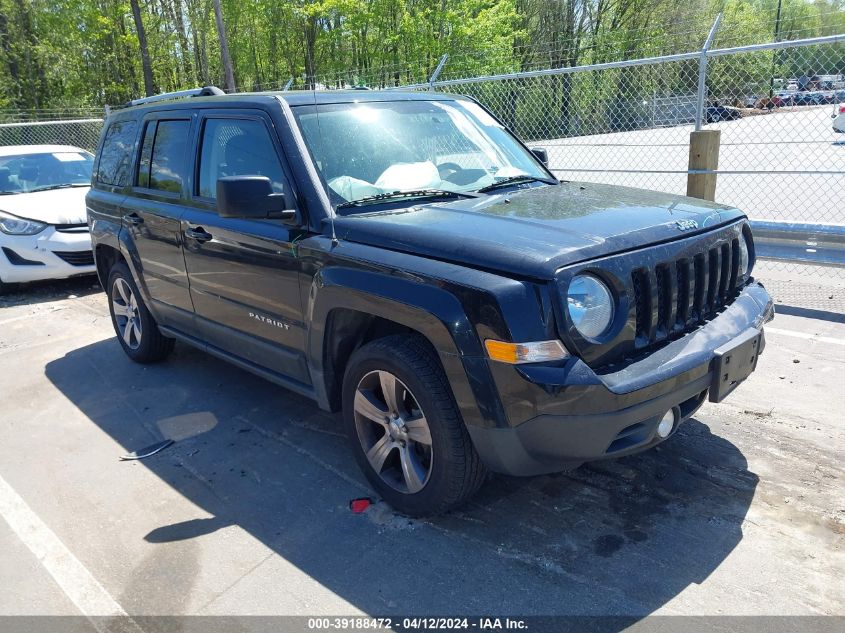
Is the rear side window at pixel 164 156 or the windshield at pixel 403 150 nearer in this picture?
the windshield at pixel 403 150

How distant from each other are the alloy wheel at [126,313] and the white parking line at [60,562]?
1.93 meters

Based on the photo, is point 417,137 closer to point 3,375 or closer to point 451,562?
point 451,562

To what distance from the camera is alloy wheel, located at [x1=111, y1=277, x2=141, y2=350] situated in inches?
220

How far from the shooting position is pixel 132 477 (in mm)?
3898

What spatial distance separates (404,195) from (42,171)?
7715 mm

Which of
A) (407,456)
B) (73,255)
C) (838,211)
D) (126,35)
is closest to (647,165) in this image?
(838,211)

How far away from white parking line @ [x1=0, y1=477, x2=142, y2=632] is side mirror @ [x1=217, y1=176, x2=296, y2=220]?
1735 mm

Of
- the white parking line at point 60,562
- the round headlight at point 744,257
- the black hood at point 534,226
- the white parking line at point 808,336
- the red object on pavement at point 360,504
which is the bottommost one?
the white parking line at point 60,562

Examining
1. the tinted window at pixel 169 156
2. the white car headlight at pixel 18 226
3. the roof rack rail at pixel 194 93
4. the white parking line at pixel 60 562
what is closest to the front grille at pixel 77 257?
the white car headlight at pixel 18 226

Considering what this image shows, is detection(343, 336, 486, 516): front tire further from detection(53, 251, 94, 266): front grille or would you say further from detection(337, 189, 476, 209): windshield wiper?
detection(53, 251, 94, 266): front grille

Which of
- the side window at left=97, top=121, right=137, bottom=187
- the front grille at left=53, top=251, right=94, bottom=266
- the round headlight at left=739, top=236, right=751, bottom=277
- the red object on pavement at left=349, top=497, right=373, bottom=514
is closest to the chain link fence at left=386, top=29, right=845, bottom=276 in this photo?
the side window at left=97, top=121, right=137, bottom=187

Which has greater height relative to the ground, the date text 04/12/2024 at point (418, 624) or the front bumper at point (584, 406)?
the front bumper at point (584, 406)

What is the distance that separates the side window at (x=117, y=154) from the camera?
5.19 m

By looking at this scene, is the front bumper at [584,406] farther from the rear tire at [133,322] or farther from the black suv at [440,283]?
the rear tire at [133,322]
